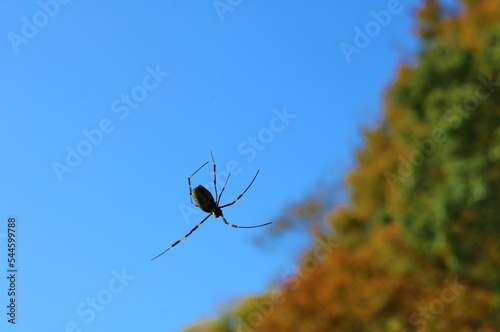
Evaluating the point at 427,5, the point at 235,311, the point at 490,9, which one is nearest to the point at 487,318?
the point at 490,9

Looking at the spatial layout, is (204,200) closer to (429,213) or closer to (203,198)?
(203,198)

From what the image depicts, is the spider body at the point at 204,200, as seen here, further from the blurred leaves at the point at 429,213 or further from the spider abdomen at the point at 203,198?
the blurred leaves at the point at 429,213

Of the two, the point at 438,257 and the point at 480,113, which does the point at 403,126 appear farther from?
the point at 438,257

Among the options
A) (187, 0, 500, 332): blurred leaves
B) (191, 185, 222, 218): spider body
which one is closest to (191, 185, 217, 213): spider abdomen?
(191, 185, 222, 218): spider body

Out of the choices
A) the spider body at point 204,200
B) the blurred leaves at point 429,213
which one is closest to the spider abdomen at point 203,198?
the spider body at point 204,200

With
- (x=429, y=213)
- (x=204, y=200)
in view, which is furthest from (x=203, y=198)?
(x=429, y=213)

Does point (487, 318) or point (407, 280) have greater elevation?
point (407, 280)

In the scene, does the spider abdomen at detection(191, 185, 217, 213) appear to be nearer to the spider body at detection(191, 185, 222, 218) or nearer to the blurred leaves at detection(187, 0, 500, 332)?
the spider body at detection(191, 185, 222, 218)
